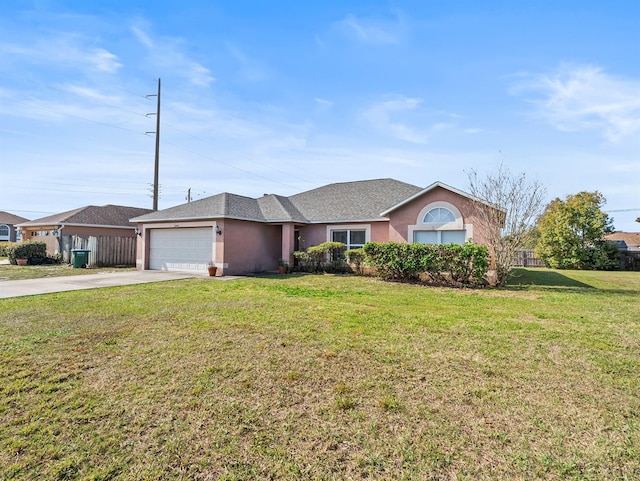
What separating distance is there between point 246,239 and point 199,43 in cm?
868

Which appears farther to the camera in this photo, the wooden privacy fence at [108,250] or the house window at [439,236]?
the wooden privacy fence at [108,250]


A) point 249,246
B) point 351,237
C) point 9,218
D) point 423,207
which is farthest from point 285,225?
point 9,218

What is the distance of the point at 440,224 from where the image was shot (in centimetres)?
1502

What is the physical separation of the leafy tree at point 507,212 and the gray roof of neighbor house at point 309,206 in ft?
16.3

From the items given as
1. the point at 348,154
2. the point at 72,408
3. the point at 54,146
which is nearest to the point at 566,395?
the point at 72,408

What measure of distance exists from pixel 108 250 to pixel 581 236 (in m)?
32.6

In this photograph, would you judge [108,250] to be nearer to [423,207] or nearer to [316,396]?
[423,207]

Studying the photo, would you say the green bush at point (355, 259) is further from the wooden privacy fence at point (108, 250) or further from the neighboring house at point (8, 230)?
the neighboring house at point (8, 230)

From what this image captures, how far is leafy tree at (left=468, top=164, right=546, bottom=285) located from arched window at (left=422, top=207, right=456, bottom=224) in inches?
59.1

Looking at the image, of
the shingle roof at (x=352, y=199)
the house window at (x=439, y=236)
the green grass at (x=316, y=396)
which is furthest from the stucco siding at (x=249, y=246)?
the green grass at (x=316, y=396)

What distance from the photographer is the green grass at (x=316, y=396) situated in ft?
8.54

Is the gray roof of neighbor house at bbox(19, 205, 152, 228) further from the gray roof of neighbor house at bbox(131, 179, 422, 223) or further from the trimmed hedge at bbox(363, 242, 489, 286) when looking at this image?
the trimmed hedge at bbox(363, 242, 489, 286)

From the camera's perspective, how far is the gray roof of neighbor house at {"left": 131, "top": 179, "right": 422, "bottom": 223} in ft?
56.0

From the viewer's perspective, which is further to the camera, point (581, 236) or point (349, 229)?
point (581, 236)
